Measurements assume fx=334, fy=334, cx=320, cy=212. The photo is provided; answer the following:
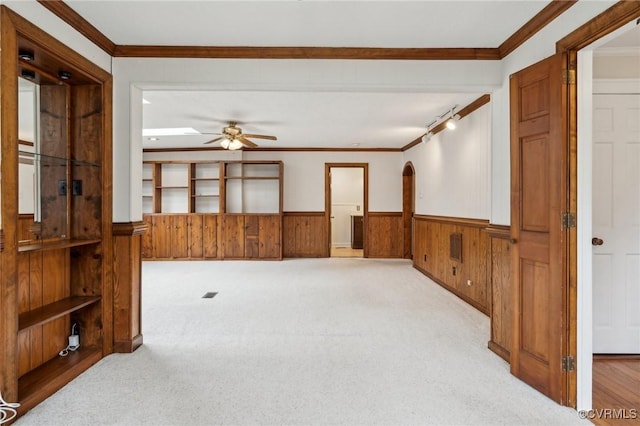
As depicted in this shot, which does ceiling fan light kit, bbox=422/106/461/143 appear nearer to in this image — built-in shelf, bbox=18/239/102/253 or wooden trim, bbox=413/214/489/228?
wooden trim, bbox=413/214/489/228

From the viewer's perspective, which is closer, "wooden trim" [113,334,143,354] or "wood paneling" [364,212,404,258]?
"wooden trim" [113,334,143,354]

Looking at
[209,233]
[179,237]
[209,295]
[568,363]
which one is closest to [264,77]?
[568,363]

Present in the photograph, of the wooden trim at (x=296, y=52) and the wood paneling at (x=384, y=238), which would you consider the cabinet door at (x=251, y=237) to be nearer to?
the wood paneling at (x=384, y=238)

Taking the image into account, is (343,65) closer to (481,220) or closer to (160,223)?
(481,220)

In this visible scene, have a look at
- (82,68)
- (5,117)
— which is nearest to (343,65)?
(82,68)

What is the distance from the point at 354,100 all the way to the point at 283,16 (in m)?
1.98

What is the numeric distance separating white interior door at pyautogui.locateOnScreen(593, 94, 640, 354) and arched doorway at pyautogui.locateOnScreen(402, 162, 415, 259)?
494 cm

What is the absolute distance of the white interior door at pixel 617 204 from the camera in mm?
2646

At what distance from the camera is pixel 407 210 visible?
25.1 feet

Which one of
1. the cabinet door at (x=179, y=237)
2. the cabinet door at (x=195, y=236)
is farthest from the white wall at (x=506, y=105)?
the cabinet door at (x=179, y=237)

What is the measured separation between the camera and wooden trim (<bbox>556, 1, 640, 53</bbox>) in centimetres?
166

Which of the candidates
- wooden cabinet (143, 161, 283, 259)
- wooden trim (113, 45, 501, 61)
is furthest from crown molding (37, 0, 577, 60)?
wooden cabinet (143, 161, 283, 259)

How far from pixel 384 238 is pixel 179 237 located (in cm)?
458

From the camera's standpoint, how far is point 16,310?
6.24ft
